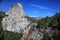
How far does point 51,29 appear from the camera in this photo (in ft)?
142

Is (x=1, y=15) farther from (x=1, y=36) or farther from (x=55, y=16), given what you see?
(x=55, y=16)

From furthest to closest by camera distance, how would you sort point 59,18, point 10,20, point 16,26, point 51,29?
point 16,26 → point 10,20 → point 59,18 → point 51,29

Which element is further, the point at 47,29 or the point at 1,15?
the point at 47,29

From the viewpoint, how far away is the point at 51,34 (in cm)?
4041

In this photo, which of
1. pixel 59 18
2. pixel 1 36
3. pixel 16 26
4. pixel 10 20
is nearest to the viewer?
pixel 1 36

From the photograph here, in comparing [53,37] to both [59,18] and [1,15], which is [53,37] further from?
[1,15]

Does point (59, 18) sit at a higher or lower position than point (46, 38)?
higher

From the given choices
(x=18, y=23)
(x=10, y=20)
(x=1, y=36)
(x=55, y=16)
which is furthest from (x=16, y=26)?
(x=1, y=36)

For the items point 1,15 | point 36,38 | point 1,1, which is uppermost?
point 1,1

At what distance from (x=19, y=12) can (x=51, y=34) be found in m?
84.6

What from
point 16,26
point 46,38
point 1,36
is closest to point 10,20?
point 16,26

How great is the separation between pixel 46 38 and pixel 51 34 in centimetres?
139

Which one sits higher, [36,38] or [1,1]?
[1,1]

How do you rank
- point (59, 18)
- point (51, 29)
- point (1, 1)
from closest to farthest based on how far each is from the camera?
point (1, 1)
point (51, 29)
point (59, 18)
